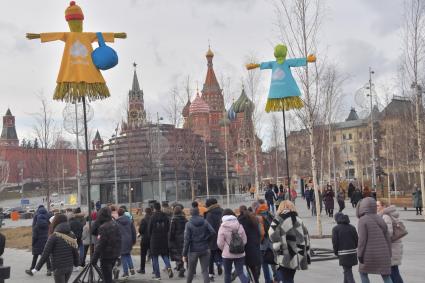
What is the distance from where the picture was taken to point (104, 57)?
11586 mm

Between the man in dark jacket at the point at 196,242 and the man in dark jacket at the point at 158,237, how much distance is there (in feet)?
6.46

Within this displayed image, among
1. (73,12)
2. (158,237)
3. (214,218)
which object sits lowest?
(158,237)

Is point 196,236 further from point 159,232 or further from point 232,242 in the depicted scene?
point 159,232

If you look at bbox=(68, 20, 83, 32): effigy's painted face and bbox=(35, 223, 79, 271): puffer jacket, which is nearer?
bbox=(35, 223, 79, 271): puffer jacket

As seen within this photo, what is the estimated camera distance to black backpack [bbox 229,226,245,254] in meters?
10.4

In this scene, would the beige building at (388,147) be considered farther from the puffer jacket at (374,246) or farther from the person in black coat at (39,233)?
the puffer jacket at (374,246)

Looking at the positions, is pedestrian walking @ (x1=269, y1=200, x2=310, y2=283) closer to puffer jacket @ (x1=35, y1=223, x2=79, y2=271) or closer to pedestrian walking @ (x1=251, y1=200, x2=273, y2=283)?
pedestrian walking @ (x1=251, y1=200, x2=273, y2=283)

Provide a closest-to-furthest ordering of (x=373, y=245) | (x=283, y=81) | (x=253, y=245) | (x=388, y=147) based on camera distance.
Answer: (x=373, y=245) < (x=253, y=245) < (x=283, y=81) < (x=388, y=147)

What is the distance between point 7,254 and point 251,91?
66.0 feet

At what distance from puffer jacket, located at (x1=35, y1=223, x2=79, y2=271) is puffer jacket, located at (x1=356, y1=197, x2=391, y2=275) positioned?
17.4 ft

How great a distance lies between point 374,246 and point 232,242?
2.94 metres

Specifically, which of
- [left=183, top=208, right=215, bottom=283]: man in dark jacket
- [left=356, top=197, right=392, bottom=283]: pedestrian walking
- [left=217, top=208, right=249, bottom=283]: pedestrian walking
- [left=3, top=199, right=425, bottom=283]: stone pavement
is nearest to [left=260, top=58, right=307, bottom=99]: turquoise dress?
[left=183, top=208, right=215, bottom=283]: man in dark jacket

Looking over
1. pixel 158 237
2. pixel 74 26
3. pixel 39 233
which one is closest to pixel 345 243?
pixel 158 237

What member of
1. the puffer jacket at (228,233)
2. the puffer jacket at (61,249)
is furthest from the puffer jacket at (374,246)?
the puffer jacket at (61,249)
